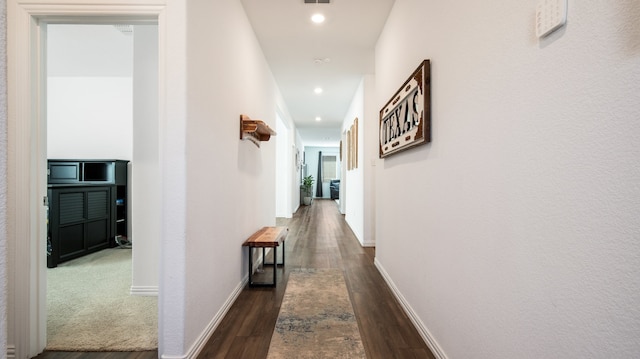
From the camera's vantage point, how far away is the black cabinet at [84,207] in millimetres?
3453

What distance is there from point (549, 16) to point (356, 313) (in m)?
2.09

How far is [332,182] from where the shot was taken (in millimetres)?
14648

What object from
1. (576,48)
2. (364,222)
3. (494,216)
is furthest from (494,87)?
(364,222)

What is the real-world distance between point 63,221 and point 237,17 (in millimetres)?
3142

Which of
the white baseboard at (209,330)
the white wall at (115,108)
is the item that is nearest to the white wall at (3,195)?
the white baseboard at (209,330)

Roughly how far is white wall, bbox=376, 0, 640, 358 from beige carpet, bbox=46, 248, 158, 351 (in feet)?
6.07

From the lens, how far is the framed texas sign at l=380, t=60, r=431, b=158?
1.83 m

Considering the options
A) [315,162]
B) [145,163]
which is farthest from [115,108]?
[315,162]

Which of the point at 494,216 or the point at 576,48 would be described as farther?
the point at 494,216

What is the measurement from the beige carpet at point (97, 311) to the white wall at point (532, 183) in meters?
1.85

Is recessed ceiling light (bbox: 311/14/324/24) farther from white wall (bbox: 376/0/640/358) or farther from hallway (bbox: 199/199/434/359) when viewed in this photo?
hallway (bbox: 199/199/434/359)

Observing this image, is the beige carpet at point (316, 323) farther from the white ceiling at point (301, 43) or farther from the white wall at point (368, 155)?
the white ceiling at point (301, 43)

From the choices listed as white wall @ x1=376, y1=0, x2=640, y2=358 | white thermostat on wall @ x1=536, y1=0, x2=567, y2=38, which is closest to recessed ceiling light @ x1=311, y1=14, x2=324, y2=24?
white wall @ x1=376, y1=0, x2=640, y2=358

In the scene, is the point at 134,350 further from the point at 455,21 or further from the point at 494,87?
the point at 455,21
